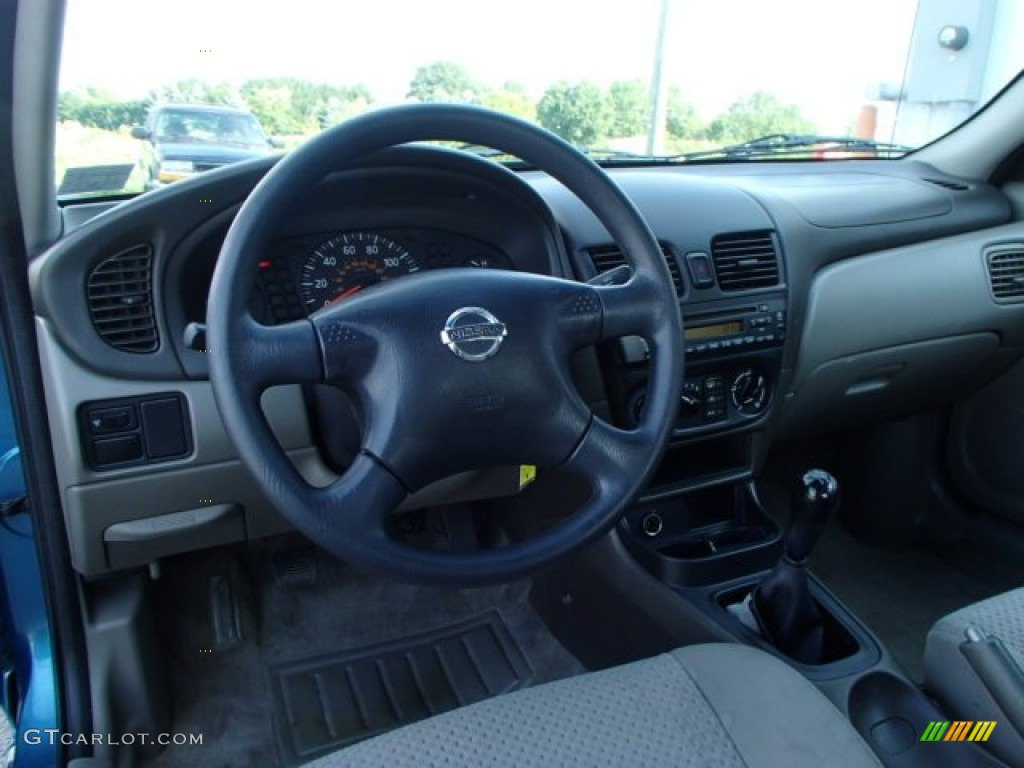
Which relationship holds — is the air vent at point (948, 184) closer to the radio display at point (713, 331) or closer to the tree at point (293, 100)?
the radio display at point (713, 331)

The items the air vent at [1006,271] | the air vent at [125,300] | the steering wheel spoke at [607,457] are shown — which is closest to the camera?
the steering wheel spoke at [607,457]

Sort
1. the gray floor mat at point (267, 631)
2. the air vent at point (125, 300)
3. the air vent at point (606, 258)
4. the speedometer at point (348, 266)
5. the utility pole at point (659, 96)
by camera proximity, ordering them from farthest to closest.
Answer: the utility pole at point (659, 96) < the gray floor mat at point (267, 631) < the air vent at point (606, 258) < the speedometer at point (348, 266) < the air vent at point (125, 300)

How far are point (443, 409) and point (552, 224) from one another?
560 mm

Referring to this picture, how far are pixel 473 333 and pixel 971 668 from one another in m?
0.90

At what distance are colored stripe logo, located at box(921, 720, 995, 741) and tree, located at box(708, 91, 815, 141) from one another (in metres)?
1.44

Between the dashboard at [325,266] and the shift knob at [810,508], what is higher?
the dashboard at [325,266]

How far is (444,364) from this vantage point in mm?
1102

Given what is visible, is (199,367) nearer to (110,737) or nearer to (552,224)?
(552,224)

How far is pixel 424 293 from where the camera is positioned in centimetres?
112

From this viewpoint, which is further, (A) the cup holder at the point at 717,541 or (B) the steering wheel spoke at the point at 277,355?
(A) the cup holder at the point at 717,541

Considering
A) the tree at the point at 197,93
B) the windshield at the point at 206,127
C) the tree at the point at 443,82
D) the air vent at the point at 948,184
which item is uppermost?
the tree at the point at 443,82

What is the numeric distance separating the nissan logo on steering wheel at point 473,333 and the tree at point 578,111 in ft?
2.09

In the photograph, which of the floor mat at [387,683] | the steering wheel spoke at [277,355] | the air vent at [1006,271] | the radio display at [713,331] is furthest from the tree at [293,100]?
the air vent at [1006,271]

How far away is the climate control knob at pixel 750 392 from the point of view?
71.1 inches
